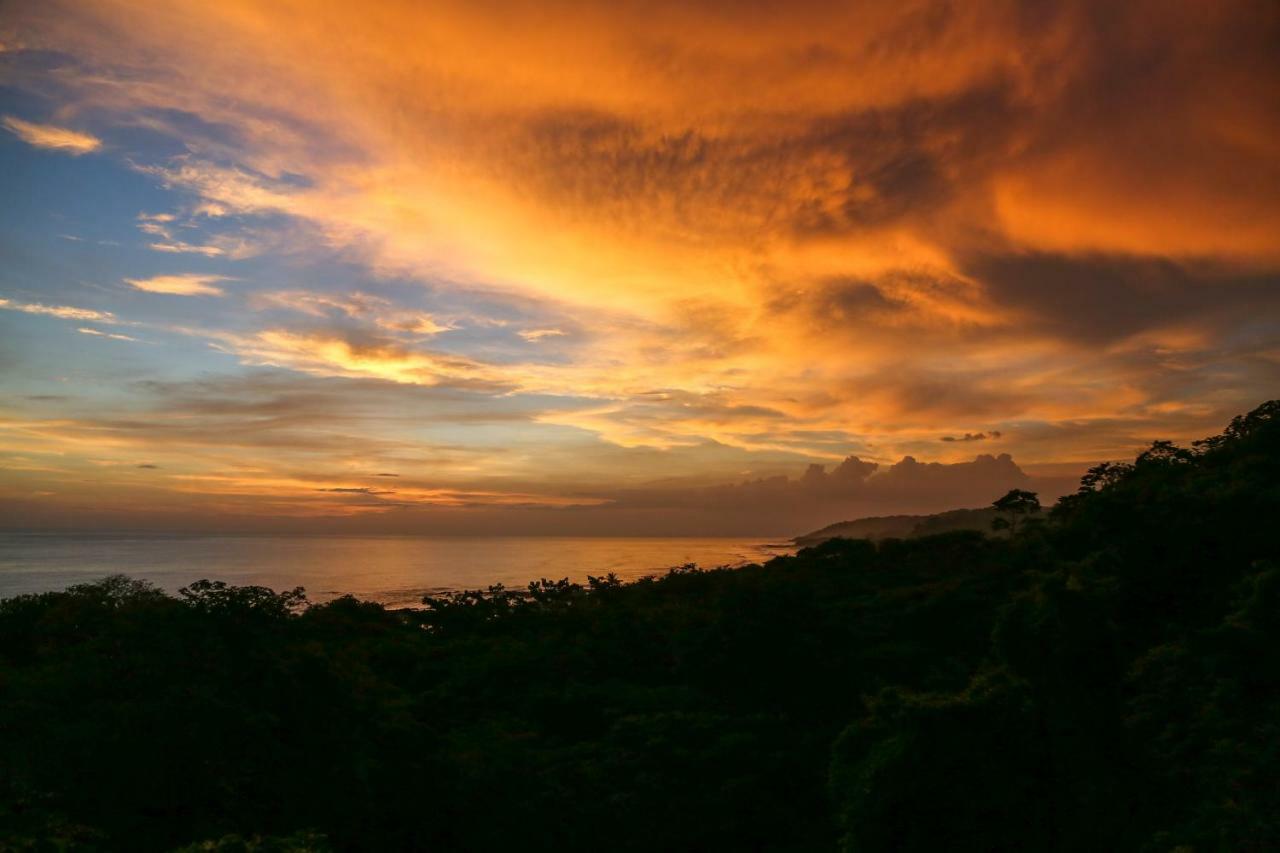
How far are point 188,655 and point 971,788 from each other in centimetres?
1566

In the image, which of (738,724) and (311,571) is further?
(311,571)

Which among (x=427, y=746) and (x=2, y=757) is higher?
(x=2, y=757)

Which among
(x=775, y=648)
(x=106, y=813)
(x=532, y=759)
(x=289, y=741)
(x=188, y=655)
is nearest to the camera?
(x=106, y=813)

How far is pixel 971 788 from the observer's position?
14.0 metres

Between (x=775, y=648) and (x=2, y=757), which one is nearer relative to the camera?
(x=2, y=757)

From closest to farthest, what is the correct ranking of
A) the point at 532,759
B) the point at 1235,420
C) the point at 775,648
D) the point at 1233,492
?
1. the point at 532,759
2. the point at 1233,492
3. the point at 775,648
4. the point at 1235,420

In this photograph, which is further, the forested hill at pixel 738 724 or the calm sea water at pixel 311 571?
the calm sea water at pixel 311 571

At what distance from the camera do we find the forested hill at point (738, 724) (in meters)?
14.0

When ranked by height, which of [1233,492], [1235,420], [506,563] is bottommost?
[506,563]

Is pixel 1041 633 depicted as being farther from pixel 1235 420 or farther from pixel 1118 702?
pixel 1235 420

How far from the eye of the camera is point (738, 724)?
23.4 metres

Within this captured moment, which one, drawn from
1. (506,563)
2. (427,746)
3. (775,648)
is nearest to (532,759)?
(427,746)

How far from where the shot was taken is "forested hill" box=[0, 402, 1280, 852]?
14016 millimetres

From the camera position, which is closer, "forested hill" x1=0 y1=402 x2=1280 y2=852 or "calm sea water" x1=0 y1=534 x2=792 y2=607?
"forested hill" x1=0 y1=402 x2=1280 y2=852
